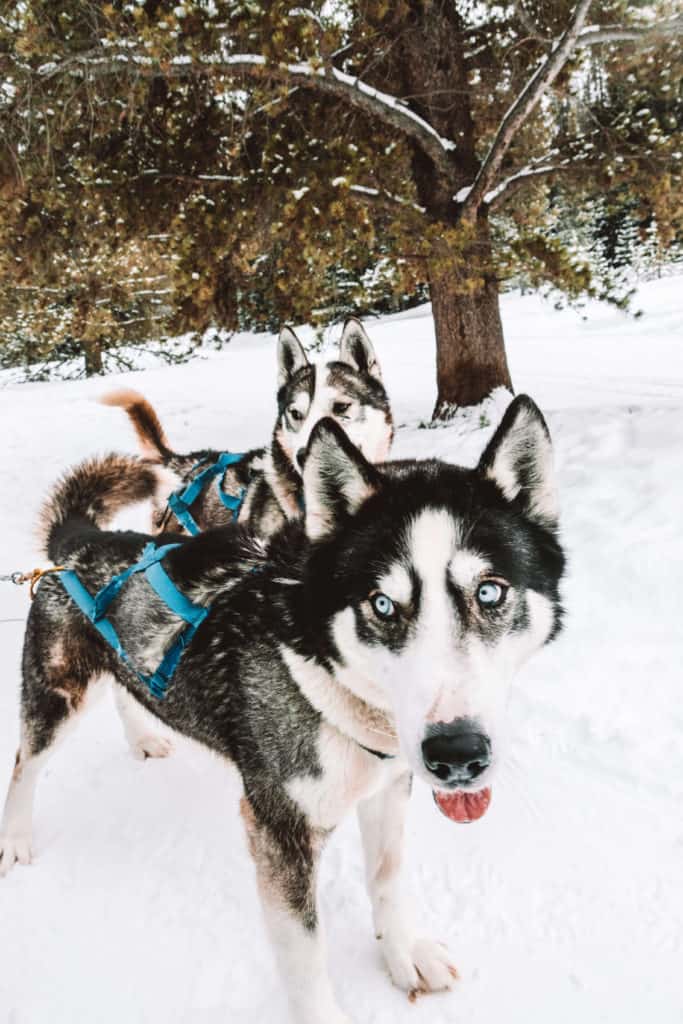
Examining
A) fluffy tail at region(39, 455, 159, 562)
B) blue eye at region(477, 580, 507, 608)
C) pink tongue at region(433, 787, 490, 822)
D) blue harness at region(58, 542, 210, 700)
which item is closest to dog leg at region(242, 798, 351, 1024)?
Result: pink tongue at region(433, 787, 490, 822)

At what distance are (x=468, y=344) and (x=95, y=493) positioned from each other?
239 inches

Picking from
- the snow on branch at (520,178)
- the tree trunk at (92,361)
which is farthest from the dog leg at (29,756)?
the tree trunk at (92,361)

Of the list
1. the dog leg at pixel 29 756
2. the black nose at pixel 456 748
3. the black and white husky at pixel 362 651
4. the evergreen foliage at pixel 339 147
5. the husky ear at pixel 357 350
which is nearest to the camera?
the black nose at pixel 456 748

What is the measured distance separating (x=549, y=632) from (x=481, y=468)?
0.48 m

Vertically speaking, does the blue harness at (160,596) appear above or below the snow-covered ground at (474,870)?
above

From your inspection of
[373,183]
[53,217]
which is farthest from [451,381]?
[53,217]

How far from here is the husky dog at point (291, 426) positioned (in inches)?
156

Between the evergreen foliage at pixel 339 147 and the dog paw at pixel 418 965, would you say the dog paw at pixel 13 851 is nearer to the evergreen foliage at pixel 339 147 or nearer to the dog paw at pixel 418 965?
the dog paw at pixel 418 965

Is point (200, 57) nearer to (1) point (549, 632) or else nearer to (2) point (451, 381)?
(2) point (451, 381)

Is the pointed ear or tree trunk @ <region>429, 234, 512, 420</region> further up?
the pointed ear

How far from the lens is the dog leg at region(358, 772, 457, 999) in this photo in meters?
2.13

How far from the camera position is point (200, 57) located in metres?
5.25

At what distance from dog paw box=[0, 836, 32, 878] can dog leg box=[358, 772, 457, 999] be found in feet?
4.66

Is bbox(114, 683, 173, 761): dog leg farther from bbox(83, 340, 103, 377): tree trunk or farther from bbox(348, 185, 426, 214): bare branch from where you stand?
bbox(83, 340, 103, 377): tree trunk
